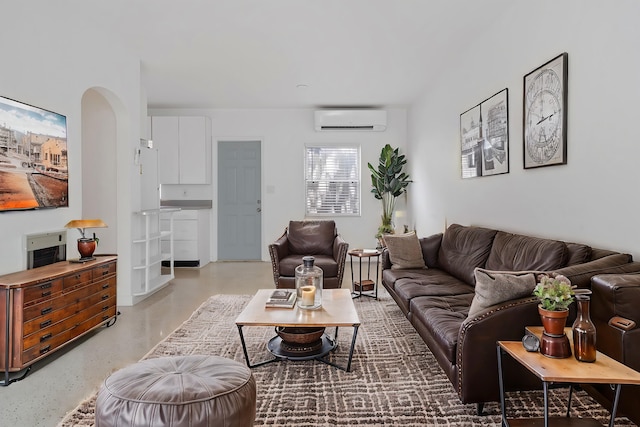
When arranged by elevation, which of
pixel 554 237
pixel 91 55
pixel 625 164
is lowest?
pixel 554 237

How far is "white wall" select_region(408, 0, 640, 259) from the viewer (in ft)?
7.63

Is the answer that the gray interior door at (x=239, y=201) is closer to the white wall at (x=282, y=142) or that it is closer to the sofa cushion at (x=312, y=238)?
the white wall at (x=282, y=142)

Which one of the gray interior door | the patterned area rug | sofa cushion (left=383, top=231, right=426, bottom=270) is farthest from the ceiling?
the patterned area rug

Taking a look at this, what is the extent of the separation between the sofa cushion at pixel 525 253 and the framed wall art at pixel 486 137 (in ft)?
2.60

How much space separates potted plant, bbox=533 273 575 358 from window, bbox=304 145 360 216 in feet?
19.1

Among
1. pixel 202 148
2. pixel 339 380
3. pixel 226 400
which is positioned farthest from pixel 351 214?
pixel 226 400

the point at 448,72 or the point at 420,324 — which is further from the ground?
the point at 448,72

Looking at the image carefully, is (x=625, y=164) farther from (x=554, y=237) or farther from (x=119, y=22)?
(x=119, y=22)

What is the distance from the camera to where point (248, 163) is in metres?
7.53

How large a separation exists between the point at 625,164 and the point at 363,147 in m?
5.34

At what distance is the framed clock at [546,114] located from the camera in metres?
2.86

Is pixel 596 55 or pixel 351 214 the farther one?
pixel 351 214

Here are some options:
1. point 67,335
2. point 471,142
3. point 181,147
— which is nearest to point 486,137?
point 471,142

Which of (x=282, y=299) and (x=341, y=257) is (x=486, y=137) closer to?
(x=341, y=257)
